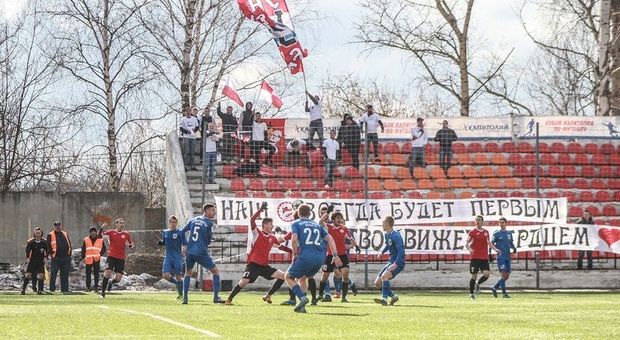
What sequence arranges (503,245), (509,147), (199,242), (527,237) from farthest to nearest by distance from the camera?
(509,147) < (527,237) < (503,245) < (199,242)

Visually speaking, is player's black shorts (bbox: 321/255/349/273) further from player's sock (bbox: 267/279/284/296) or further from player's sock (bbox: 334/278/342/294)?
player's sock (bbox: 267/279/284/296)

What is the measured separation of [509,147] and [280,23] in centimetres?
789

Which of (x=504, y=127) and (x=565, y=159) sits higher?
(x=504, y=127)

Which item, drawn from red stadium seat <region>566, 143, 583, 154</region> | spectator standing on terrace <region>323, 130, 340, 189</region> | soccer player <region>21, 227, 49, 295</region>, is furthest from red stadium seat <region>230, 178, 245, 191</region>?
red stadium seat <region>566, 143, 583, 154</region>

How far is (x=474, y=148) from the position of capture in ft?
127

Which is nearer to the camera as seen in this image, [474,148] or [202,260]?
[202,260]

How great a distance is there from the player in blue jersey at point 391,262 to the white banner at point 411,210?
8.54m

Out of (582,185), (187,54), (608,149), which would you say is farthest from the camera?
(187,54)

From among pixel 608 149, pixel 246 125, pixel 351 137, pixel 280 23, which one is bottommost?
pixel 608 149

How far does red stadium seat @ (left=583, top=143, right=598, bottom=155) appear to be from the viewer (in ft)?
127

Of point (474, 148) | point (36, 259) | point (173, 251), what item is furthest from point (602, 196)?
point (36, 259)

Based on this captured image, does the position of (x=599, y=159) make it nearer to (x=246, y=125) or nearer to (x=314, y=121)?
(x=314, y=121)

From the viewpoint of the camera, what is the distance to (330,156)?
36.2m

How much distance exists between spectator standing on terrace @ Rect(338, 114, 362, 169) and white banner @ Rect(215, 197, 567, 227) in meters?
3.88
